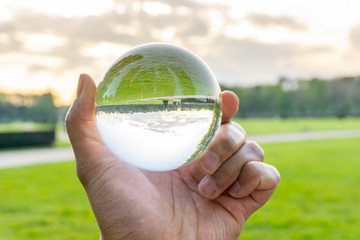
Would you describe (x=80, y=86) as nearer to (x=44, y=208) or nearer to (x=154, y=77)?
(x=154, y=77)

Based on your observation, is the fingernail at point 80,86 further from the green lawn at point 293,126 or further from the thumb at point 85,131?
the green lawn at point 293,126

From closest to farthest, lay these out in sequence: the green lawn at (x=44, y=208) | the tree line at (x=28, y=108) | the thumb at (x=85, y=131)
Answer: the thumb at (x=85, y=131)
the green lawn at (x=44, y=208)
the tree line at (x=28, y=108)

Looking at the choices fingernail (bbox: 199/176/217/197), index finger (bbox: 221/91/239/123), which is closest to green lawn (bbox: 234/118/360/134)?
index finger (bbox: 221/91/239/123)

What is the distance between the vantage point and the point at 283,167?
12.0 metres

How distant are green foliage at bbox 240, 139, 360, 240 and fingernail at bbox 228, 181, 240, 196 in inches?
153

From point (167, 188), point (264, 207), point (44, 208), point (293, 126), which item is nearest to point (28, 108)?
point (293, 126)

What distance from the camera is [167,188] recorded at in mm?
2352

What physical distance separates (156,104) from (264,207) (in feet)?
20.8

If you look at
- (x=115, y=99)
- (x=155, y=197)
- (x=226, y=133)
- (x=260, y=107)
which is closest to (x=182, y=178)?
(x=155, y=197)

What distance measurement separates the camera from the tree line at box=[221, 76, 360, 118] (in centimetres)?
7144

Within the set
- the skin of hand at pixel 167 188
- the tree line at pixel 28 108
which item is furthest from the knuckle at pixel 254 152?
the tree line at pixel 28 108

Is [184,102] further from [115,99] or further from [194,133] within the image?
[115,99]

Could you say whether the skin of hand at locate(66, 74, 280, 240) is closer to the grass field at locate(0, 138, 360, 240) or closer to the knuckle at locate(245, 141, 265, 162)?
the knuckle at locate(245, 141, 265, 162)

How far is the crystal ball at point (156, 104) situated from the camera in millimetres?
1637
